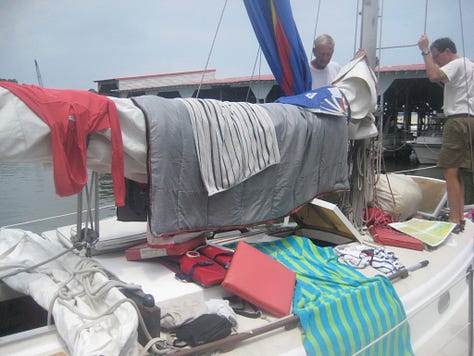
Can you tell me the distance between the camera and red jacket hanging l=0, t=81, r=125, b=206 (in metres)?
1.80

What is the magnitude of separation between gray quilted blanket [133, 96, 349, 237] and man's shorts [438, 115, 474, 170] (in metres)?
1.14

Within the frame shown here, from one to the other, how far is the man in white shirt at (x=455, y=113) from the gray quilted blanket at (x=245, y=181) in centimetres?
113

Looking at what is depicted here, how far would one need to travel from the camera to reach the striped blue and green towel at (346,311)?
6.07 ft

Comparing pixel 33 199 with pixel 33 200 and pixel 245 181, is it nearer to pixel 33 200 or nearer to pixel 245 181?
pixel 33 200

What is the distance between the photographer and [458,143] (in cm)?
357

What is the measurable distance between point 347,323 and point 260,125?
1.22 m

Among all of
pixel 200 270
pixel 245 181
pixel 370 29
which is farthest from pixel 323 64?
pixel 200 270

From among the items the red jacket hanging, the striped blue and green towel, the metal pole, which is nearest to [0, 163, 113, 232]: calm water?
the red jacket hanging

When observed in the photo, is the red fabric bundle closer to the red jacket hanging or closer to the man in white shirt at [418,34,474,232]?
the red jacket hanging

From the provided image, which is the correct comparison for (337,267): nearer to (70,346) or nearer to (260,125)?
(260,125)

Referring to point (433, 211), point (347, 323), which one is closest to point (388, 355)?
point (347, 323)

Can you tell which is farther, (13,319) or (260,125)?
(260,125)

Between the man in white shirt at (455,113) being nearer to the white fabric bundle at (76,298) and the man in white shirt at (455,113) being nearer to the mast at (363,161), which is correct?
the mast at (363,161)

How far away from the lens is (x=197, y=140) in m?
2.22
